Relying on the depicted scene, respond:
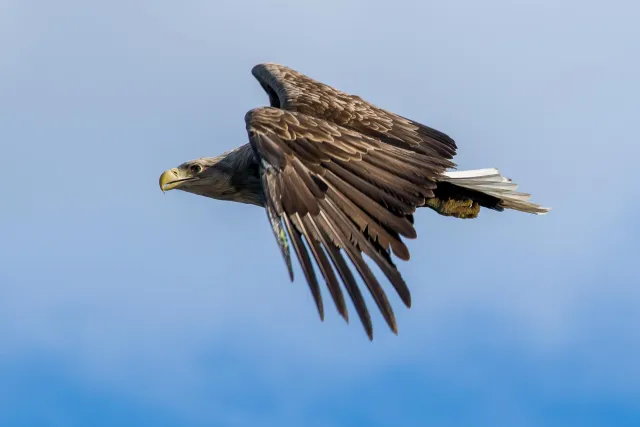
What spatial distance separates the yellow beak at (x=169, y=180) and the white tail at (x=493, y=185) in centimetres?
275

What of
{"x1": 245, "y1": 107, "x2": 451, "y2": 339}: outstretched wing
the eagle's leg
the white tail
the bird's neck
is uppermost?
the bird's neck

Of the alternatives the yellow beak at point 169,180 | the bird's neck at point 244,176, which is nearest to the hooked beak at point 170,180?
the yellow beak at point 169,180

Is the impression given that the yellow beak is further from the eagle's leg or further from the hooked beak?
the eagle's leg

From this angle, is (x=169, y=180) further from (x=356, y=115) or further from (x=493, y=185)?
(x=493, y=185)

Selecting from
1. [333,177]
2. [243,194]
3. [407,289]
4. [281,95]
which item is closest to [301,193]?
[333,177]

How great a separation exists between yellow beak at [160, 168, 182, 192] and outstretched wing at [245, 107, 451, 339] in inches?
89.3

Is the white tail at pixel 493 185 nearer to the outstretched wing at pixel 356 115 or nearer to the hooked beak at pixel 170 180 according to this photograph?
the outstretched wing at pixel 356 115

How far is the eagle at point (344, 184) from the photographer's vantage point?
7.57m

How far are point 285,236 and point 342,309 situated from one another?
0.83 metres

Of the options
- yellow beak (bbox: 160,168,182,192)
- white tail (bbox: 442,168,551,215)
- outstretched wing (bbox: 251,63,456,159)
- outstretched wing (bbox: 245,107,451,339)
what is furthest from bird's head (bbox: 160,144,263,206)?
white tail (bbox: 442,168,551,215)

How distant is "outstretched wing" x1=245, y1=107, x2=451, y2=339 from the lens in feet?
24.5

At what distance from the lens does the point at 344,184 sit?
324 inches

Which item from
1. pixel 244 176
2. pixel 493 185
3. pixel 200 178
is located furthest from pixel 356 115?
pixel 200 178

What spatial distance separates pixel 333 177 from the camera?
8.30 meters
